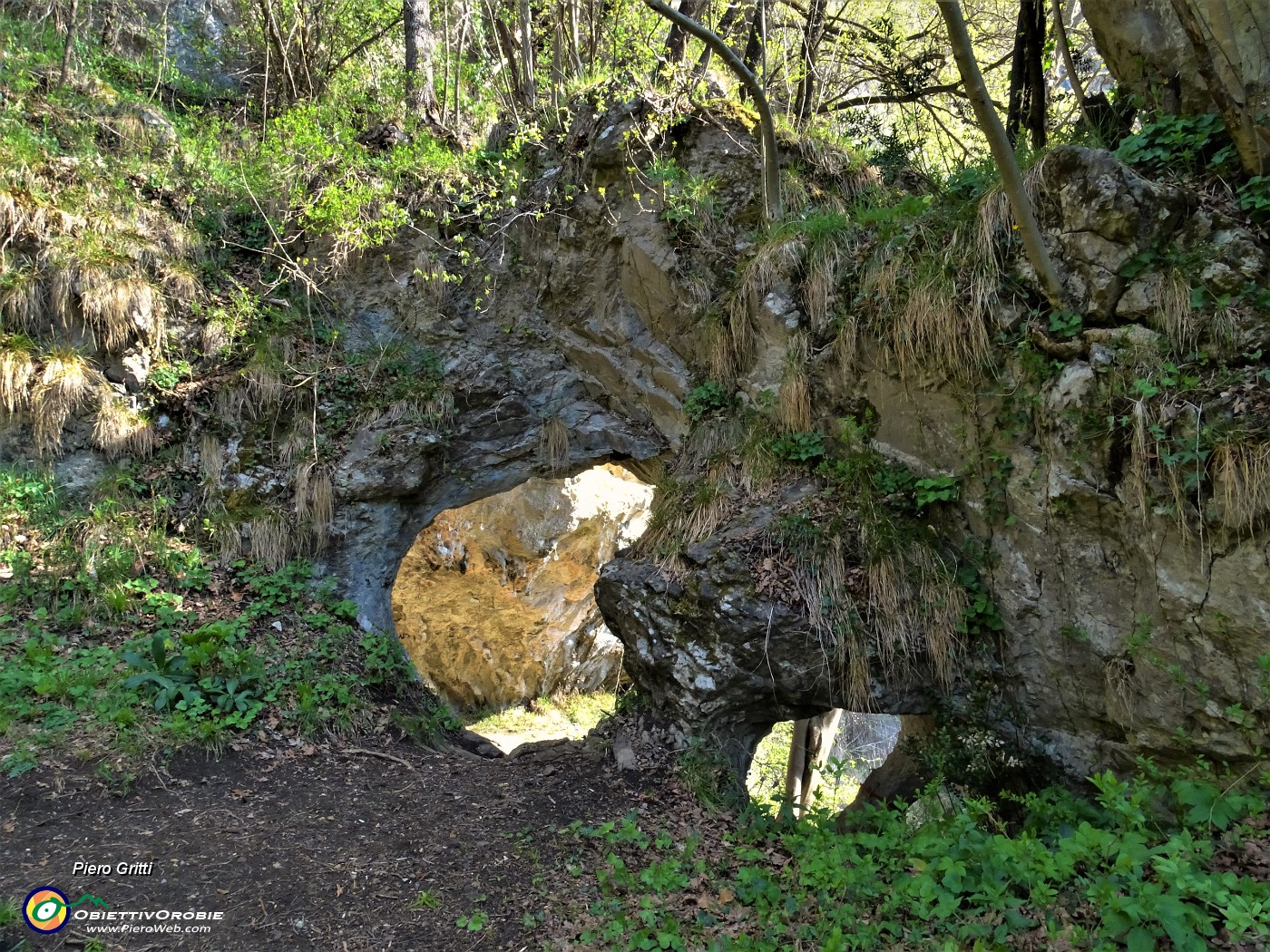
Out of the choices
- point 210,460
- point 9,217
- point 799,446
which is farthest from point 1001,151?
point 9,217

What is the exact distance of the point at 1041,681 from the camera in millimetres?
4246

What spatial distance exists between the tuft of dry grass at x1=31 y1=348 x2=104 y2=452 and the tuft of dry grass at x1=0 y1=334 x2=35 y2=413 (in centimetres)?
9

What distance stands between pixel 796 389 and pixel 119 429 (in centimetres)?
574

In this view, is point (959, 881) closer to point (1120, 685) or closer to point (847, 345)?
point (1120, 685)

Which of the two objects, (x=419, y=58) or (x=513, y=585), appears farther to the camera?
(x=513, y=585)

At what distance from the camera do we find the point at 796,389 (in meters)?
5.29

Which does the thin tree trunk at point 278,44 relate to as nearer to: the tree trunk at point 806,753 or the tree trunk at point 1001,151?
the tree trunk at point 1001,151

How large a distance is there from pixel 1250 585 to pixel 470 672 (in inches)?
380

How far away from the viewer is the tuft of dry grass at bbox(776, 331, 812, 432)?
527 cm

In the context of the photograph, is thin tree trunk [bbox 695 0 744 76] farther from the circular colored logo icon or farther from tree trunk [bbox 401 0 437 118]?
the circular colored logo icon

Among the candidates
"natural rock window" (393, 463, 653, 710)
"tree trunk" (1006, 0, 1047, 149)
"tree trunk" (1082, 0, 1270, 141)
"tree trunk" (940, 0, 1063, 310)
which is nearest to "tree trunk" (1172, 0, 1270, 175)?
"tree trunk" (1082, 0, 1270, 141)

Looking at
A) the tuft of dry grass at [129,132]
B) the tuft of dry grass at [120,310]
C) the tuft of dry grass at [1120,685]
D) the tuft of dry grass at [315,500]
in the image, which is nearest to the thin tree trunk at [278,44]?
the tuft of dry grass at [129,132]

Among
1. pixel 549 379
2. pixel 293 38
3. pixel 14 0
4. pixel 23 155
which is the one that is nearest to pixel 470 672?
pixel 549 379

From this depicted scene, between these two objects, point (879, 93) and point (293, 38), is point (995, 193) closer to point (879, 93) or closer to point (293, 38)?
point (879, 93)
